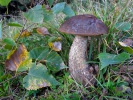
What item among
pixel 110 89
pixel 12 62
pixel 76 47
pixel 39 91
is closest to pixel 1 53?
pixel 12 62

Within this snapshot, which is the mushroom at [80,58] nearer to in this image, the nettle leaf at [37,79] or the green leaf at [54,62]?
the green leaf at [54,62]

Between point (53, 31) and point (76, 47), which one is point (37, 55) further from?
point (53, 31)

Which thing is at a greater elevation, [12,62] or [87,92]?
[12,62]

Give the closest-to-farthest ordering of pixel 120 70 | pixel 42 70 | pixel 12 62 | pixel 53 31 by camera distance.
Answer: pixel 42 70
pixel 12 62
pixel 120 70
pixel 53 31

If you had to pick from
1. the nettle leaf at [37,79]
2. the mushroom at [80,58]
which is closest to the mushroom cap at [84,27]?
the mushroom at [80,58]

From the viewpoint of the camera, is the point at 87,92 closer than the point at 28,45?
Yes

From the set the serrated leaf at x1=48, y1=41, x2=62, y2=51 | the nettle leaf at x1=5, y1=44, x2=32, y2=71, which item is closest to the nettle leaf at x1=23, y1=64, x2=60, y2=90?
the nettle leaf at x1=5, y1=44, x2=32, y2=71

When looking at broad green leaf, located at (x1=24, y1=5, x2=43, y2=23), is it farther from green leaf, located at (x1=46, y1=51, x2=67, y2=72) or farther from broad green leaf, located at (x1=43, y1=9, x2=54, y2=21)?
green leaf, located at (x1=46, y1=51, x2=67, y2=72)

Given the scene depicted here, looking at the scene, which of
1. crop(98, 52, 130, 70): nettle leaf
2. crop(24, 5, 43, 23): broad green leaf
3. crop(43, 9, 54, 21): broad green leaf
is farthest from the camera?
crop(43, 9, 54, 21): broad green leaf
